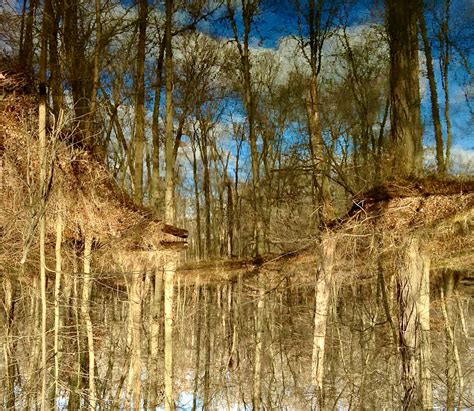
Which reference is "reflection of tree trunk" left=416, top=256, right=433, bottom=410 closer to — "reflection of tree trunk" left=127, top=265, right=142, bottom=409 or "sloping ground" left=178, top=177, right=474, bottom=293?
"sloping ground" left=178, top=177, right=474, bottom=293

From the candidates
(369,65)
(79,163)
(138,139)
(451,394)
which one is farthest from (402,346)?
(369,65)

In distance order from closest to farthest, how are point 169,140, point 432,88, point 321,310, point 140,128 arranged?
point 321,310 → point 169,140 → point 140,128 → point 432,88

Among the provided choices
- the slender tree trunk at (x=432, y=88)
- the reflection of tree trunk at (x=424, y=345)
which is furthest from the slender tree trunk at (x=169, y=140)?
the slender tree trunk at (x=432, y=88)

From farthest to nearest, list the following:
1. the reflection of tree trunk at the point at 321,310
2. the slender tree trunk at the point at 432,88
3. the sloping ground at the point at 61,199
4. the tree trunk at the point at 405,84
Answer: the slender tree trunk at the point at 432,88
the reflection of tree trunk at the point at 321,310
the tree trunk at the point at 405,84
the sloping ground at the point at 61,199

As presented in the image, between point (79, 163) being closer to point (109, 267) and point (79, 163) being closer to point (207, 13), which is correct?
point (109, 267)

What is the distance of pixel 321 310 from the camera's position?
8.93 meters

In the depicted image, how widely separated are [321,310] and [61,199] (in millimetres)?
5138

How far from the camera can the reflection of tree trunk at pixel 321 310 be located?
8217mm

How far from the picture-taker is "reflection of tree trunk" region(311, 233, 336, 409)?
8217mm

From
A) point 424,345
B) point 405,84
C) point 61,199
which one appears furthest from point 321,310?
point 61,199

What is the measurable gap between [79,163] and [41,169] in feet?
4.18

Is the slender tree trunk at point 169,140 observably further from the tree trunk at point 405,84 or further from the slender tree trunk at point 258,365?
the tree trunk at point 405,84

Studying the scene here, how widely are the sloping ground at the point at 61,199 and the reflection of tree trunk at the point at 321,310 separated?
9.35ft

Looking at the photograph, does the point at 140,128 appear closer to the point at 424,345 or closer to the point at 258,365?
the point at 258,365
